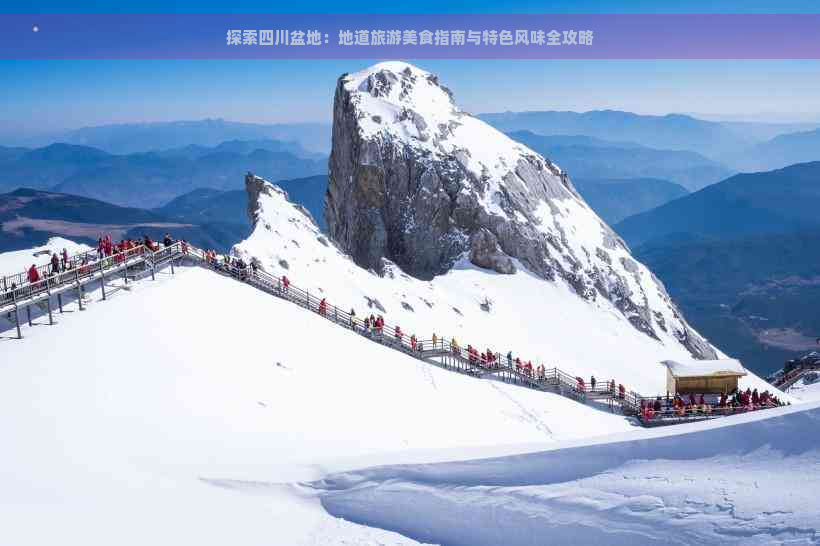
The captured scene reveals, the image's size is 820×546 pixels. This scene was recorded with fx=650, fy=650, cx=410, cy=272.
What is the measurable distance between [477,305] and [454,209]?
1719 cm

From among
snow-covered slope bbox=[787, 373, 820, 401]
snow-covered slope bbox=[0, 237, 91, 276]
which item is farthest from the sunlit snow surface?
snow-covered slope bbox=[787, 373, 820, 401]

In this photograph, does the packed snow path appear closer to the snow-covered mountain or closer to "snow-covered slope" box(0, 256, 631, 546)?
"snow-covered slope" box(0, 256, 631, 546)

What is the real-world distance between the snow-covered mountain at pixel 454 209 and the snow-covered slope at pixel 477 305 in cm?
271

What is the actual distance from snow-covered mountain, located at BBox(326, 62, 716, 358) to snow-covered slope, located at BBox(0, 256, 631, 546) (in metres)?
37.0

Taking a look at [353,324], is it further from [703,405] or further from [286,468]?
[286,468]

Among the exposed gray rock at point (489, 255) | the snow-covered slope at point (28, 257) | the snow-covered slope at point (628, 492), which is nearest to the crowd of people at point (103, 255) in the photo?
the snow-covered slope at point (28, 257)

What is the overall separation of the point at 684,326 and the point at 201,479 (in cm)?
7024

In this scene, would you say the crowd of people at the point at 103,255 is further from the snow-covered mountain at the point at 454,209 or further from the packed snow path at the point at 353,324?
the snow-covered mountain at the point at 454,209

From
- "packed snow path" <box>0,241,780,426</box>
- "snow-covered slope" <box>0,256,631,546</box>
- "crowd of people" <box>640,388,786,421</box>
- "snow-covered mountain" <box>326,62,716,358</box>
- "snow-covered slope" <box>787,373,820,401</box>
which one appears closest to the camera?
"snow-covered slope" <box>0,256,631,546</box>

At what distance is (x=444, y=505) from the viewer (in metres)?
9.78

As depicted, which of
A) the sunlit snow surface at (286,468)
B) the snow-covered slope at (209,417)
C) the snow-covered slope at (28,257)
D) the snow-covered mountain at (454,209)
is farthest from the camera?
the snow-covered mountain at (454,209)

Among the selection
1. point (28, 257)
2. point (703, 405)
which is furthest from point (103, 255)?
point (703, 405)

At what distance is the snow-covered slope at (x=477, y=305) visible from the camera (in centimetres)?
4222

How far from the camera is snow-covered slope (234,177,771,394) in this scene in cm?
4222
